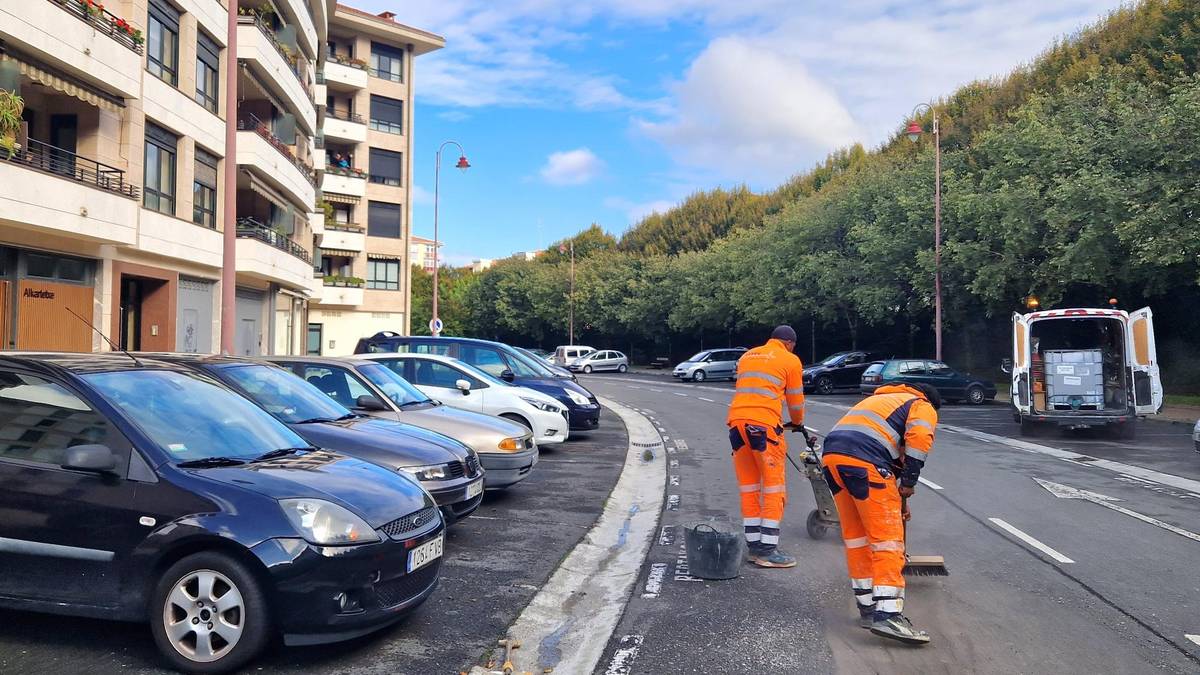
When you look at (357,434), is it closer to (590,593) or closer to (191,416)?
(191,416)

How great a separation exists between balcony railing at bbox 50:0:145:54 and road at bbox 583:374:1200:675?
13791 millimetres

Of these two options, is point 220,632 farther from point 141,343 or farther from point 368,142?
point 368,142

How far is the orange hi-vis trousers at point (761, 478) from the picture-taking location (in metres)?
6.98

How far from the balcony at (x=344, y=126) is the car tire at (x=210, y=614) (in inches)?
1822

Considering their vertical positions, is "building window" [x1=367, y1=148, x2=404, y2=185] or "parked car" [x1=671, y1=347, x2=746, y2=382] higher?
"building window" [x1=367, y1=148, x2=404, y2=185]

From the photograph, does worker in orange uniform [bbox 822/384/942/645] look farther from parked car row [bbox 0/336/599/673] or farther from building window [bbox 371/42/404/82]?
building window [bbox 371/42/404/82]

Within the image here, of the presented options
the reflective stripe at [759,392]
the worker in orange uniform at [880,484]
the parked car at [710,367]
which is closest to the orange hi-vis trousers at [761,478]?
the reflective stripe at [759,392]

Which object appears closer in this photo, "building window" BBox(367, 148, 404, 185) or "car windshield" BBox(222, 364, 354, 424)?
"car windshield" BBox(222, 364, 354, 424)

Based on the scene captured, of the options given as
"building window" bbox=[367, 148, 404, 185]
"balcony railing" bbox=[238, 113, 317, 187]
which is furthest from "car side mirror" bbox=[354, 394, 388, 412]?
"building window" bbox=[367, 148, 404, 185]

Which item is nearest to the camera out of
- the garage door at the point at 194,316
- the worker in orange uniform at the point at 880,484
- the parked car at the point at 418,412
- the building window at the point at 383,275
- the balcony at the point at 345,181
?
the worker in orange uniform at the point at 880,484

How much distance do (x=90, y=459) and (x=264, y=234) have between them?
24.3m

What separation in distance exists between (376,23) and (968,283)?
113 ft

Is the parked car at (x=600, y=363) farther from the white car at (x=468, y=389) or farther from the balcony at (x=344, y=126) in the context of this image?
the white car at (x=468, y=389)

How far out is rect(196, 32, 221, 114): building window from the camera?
23.3 m
